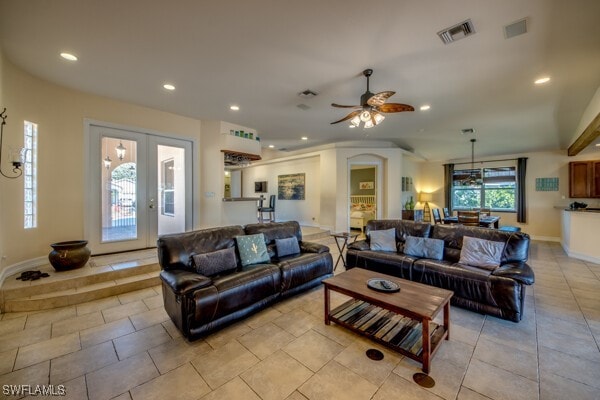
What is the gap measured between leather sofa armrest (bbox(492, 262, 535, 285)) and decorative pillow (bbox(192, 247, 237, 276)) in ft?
9.98

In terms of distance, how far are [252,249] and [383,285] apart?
167cm

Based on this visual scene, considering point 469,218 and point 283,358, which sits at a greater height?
point 469,218

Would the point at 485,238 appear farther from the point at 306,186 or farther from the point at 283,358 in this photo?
the point at 306,186

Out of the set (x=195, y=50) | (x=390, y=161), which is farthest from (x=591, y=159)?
(x=195, y=50)

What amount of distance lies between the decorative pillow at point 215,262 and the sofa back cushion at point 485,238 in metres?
3.01

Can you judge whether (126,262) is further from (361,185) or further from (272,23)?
(361,185)

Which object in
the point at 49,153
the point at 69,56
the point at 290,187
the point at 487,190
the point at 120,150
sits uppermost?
the point at 69,56

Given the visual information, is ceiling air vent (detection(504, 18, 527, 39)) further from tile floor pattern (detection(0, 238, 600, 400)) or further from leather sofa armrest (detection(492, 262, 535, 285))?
tile floor pattern (detection(0, 238, 600, 400))

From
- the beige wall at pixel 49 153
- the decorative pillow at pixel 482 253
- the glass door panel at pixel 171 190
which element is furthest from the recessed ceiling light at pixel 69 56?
the decorative pillow at pixel 482 253

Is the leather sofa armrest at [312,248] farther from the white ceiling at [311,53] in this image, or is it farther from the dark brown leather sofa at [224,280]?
the white ceiling at [311,53]

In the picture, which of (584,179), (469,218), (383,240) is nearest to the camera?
(383,240)

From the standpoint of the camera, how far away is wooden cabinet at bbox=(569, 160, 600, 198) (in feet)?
21.4

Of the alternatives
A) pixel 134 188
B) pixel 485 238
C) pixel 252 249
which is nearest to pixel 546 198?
pixel 485 238

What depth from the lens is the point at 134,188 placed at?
15.3 ft
